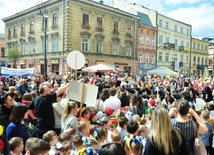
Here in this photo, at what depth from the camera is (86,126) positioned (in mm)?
4168

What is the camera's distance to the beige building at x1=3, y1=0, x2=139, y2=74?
2601cm

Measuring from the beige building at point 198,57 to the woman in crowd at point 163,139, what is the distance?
49.8 m

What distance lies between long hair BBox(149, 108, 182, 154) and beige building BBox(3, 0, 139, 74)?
2261 centimetres

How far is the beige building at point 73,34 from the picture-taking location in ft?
85.3

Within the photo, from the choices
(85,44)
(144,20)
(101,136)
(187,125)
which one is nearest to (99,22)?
(85,44)

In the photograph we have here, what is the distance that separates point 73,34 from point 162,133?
80.1 ft

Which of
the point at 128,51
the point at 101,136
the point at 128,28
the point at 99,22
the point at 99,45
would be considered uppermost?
the point at 128,28

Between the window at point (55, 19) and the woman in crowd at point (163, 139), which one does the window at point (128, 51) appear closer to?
the window at point (55, 19)

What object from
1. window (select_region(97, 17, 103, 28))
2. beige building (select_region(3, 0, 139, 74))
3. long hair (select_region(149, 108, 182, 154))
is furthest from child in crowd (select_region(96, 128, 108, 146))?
window (select_region(97, 17, 103, 28))

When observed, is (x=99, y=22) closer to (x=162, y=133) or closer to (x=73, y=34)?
(x=73, y=34)

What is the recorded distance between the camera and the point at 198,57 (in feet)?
171

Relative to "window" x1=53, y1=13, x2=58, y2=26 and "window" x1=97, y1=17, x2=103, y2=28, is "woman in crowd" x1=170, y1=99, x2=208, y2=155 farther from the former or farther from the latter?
"window" x1=97, y1=17, x2=103, y2=28

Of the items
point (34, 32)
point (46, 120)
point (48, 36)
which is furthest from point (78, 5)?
point (46, 120)

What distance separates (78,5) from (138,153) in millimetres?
24910
